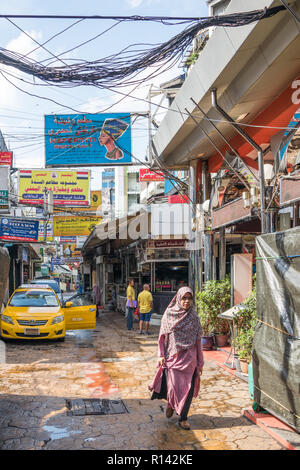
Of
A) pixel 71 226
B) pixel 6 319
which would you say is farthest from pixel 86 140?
pixel 71 226

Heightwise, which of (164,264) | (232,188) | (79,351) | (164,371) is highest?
(232,188)

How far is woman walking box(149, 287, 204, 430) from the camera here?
5.48 metres

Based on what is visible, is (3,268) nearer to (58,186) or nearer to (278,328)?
(278,328)

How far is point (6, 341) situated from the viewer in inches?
478

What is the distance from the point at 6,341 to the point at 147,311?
422 cm

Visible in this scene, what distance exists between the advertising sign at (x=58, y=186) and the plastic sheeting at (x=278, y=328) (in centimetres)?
2440

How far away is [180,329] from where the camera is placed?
18.5 ft

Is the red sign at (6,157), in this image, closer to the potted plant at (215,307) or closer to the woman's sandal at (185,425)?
the potted plant at (215,307)

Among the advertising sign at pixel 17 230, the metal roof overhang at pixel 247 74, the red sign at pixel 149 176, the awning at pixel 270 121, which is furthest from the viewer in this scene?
the red sign at pixel 149 176

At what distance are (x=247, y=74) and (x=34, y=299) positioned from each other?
28.4 feet

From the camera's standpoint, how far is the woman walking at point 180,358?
18.0 ft

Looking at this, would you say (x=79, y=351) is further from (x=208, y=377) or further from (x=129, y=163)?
(x=129, y=163)

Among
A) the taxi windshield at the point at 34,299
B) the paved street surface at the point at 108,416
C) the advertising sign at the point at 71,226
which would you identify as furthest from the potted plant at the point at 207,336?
the advertising sign at the point at 71,226
